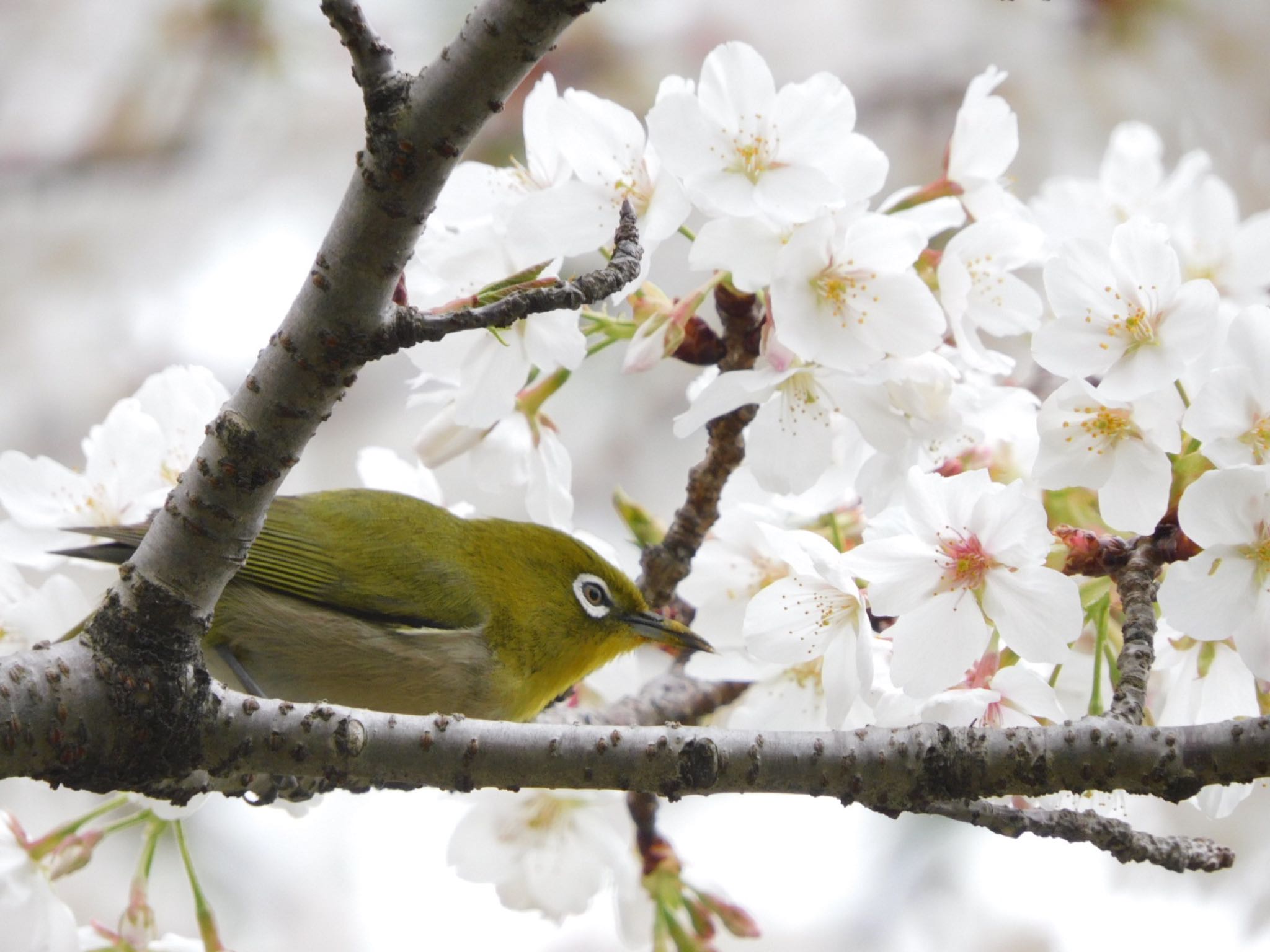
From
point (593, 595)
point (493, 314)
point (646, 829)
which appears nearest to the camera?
point (493, 314)

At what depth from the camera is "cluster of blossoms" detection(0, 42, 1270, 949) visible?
169 centimetres

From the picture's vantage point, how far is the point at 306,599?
2.69m

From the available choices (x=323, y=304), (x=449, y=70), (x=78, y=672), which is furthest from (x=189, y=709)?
(x=449, y=70)

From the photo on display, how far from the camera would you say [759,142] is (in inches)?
73.4

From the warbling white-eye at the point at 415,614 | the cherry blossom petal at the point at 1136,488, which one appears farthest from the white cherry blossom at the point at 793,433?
the warbling white-eye at the point at 415,614

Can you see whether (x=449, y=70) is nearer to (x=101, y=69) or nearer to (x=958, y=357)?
(x=958, y=357)

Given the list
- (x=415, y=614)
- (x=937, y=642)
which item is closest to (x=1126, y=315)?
(x=937, y=642)

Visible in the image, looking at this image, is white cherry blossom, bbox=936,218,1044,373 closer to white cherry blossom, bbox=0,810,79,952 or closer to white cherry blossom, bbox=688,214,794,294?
white cherry blossom, bbox=688,214,794,294

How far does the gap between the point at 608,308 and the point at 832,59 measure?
8.80 ft

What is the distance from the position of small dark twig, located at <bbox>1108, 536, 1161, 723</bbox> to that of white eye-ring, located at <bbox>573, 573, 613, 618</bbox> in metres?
1.29

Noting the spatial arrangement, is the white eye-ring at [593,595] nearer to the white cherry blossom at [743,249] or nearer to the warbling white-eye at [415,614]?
the warbling white-eye at [415,614]

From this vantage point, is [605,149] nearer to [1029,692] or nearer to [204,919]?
[1029,692]

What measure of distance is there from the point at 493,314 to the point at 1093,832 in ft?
3.35

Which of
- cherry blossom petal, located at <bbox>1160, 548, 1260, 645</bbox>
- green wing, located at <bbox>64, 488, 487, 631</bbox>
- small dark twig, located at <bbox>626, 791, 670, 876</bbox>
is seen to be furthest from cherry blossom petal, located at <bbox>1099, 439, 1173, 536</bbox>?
green wing, located at <bbox>64, 488, 487, 631</bbox>
